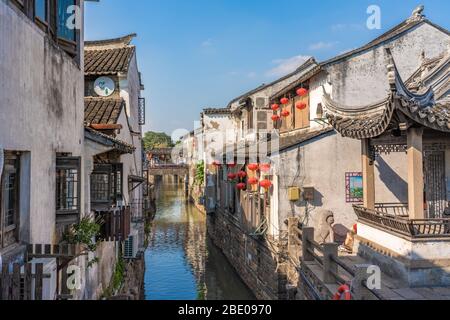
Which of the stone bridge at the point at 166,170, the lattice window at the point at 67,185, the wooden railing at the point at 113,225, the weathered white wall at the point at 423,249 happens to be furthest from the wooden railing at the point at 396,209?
the stone bridge at the point at 166,170

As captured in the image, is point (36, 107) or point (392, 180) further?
point (392, 180)

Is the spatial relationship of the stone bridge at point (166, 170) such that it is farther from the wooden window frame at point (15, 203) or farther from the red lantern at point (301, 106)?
the wooden window frame at point (15, 203)

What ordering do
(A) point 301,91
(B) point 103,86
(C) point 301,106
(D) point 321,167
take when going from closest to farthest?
(D) point 321,167 → (B) point 103,86 → (A) point 301,91 → (C) point 301,106

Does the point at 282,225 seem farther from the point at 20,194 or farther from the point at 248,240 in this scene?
the point at 20,194

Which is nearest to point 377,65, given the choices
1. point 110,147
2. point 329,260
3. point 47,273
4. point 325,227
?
point 325,227

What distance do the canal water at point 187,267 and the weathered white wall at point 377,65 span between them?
370 inches

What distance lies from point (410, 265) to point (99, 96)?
12.7 m

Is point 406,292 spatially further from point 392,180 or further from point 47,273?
point 47,273

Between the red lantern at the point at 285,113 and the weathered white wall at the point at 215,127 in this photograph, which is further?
the weathered white wall at the point at 215,127

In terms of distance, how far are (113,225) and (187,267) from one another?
39.7 feet

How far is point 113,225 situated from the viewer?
11.0 metres

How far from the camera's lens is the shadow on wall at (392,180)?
15023mm
